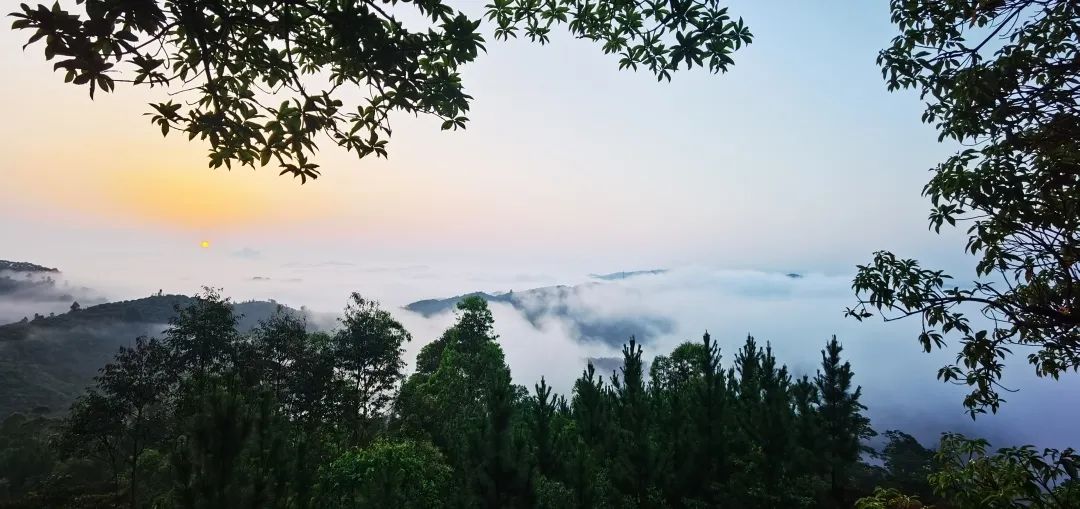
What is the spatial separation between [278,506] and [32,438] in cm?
7454

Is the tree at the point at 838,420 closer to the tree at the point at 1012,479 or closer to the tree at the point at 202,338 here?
the tree at the point at 1012,479

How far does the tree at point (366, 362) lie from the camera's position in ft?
107

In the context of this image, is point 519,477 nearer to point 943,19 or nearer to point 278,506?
point 278,506

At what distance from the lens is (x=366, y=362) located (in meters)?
33.2

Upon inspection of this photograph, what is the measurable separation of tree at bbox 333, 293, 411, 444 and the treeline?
10 centimetres

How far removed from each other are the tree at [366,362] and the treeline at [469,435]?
0.10 metres

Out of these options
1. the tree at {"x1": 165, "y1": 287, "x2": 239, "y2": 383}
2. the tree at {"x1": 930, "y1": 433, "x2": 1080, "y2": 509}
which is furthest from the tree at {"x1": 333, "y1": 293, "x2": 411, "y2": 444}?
the tree at {"x1": 930, "y1": 433, "x2": 1080, "y2": 509}

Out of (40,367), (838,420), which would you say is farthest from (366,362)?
(40,367)

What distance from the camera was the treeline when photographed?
9.62m

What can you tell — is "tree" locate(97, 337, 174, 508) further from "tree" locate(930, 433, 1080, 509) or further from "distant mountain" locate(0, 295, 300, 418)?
"distant mountain" locate(0, 295, 300, 418)

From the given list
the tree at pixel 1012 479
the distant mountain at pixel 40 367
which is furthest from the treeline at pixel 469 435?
the distant mountain at pixel 40 367

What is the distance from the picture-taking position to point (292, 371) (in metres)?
31.4

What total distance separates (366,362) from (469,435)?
21.5m

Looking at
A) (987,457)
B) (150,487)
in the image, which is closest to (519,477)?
(987,457)
